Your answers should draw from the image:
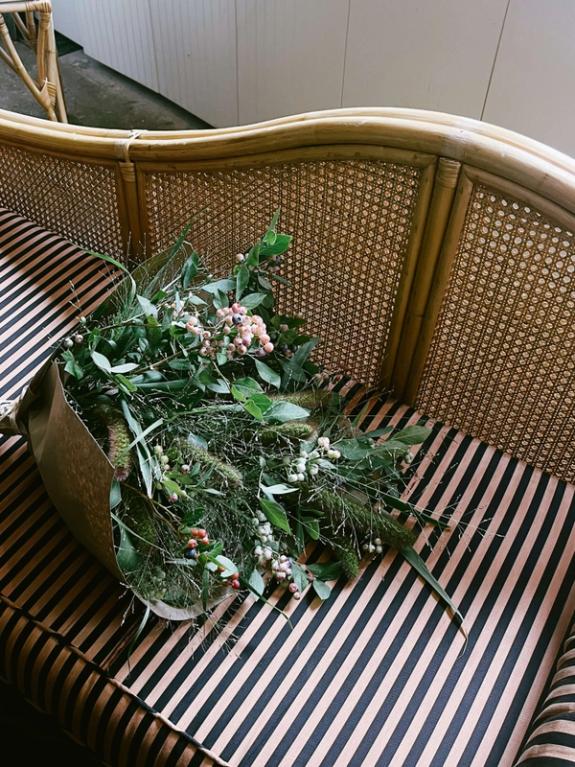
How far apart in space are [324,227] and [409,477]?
1.46 ft

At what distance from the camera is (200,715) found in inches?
38.3

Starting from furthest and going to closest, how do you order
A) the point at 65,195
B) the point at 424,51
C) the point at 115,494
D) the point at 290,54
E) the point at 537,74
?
the point at 290,54
the point at 424,51
the point at 537,74
the point at 65,195
the point at 115,494

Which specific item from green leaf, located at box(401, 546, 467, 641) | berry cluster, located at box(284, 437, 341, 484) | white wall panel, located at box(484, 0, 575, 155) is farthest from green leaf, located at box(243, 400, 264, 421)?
white wall panel, located at box(484, 0, 575, 155)

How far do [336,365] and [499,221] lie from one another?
17.9 inches

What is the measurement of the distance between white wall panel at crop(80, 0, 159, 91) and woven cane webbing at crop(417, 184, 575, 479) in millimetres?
2143

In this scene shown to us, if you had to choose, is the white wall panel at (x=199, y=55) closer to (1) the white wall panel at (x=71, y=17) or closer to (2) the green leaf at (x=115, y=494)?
(1) the white wall panel at (x=71, y=17)

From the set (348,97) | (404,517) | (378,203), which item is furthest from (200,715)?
(348,97)

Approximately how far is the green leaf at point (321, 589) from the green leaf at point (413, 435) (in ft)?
0.89

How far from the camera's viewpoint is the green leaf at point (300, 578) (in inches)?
42.9

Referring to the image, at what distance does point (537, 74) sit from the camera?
6.20ft

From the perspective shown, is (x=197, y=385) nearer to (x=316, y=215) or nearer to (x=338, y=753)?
(x=316, y=215)

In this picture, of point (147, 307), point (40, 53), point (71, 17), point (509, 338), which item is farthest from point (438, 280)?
point (71, 17)

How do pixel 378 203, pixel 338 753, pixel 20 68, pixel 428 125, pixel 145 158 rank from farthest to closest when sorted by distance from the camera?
pixel 20 68 → pixel 145 158 → pixel 378 203 → pixel 428 125 → pixel 338 753

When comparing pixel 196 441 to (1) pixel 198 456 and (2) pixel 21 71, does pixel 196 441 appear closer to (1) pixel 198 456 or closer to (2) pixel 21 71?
(1) pixel 198 456
